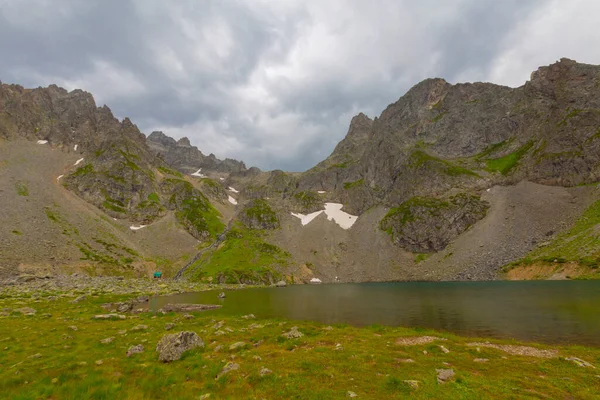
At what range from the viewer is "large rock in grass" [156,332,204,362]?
19.2 meters

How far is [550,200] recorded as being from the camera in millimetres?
134250

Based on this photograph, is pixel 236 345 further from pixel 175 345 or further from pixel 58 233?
pixel 58 233

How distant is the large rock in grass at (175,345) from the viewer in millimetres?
19248

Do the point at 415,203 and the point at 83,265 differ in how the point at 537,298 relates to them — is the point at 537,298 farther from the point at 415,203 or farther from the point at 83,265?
the point at 83,265

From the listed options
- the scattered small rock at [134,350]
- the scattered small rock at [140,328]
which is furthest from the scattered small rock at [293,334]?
the scattered small rock at [140,328]

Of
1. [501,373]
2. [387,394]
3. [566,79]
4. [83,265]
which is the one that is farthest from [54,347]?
[566,79]

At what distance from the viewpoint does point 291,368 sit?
675 inches

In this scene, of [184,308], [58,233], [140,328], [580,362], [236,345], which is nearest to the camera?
[580,362]

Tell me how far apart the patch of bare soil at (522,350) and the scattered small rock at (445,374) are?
351 inches

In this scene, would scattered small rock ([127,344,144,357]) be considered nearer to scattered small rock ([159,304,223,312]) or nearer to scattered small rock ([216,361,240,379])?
scattered small rock ([216,361,240,379])

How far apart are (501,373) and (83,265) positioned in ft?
486

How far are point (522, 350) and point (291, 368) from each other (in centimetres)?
1869

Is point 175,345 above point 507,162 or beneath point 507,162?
beneath

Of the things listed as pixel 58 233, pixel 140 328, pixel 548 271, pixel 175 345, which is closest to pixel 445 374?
pixel 175 345
